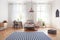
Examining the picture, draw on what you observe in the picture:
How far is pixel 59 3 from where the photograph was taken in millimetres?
7191

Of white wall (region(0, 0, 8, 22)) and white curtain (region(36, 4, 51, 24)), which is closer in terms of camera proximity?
white wall (region(0, 0, 8, 22))

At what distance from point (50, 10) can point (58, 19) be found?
6.55 feet

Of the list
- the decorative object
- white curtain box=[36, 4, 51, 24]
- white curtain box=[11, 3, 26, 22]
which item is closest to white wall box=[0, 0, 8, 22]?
white curtain box=[11, 3, 26, 22]

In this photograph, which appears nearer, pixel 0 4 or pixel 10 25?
pixel 0 4

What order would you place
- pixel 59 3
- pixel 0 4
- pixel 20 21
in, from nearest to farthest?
pixel 59 3 < pixel 0 4 < pixel 20 21

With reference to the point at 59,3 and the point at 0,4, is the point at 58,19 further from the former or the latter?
the point at 0,4

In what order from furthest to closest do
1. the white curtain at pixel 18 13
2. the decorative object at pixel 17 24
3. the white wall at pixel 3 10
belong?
1. the white curtain at pixel 18 13
2. the decorative object at pixel 17 24
3. the white wall at pixel 3 10

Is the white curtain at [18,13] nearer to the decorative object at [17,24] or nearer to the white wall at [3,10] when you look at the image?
the decorative object at [17,24]

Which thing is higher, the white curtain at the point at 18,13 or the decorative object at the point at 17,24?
the white curtain at the point at 18,13

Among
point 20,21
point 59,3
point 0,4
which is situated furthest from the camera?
point 20,21

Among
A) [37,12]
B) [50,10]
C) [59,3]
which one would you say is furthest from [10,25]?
[59,3]

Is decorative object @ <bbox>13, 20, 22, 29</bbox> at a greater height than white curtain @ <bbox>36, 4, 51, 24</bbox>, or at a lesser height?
lesser

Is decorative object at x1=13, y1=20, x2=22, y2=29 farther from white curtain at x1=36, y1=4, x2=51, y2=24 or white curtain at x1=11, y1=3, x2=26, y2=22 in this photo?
white curtain at x1=36, y1=4, x2=51, y2=24

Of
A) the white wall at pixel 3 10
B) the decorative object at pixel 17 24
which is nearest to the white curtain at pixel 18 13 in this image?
the decorative object at pixel 17 24
